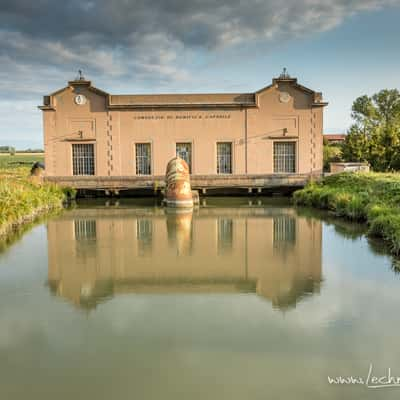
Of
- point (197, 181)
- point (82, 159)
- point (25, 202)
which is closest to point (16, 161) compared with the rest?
point (82, 159)

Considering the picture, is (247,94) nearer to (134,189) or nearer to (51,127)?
(134,189)

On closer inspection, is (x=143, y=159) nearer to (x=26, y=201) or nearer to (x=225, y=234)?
(x=26, y=201)

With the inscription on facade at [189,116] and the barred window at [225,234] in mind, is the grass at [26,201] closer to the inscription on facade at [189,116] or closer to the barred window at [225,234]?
the barred window at [225,234]

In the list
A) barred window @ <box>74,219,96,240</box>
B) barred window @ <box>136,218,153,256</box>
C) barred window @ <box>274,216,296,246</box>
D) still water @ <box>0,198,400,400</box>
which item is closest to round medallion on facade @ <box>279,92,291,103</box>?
barred window @ <box>274,216,296,246</box>

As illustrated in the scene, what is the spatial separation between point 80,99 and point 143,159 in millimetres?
4630

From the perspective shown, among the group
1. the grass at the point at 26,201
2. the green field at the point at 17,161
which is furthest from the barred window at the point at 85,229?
the green field at the point at 17,161

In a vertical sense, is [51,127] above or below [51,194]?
above

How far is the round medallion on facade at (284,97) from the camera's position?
25.7 meters

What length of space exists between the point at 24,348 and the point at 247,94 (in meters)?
22.0

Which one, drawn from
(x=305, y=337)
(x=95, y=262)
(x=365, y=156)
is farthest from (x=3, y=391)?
(x=365, y=156)

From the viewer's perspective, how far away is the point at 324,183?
22688 mm

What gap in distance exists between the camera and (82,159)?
85.9 feet

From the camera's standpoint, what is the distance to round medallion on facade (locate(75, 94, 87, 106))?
25781mm

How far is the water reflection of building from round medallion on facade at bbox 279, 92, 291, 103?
1021 cm
